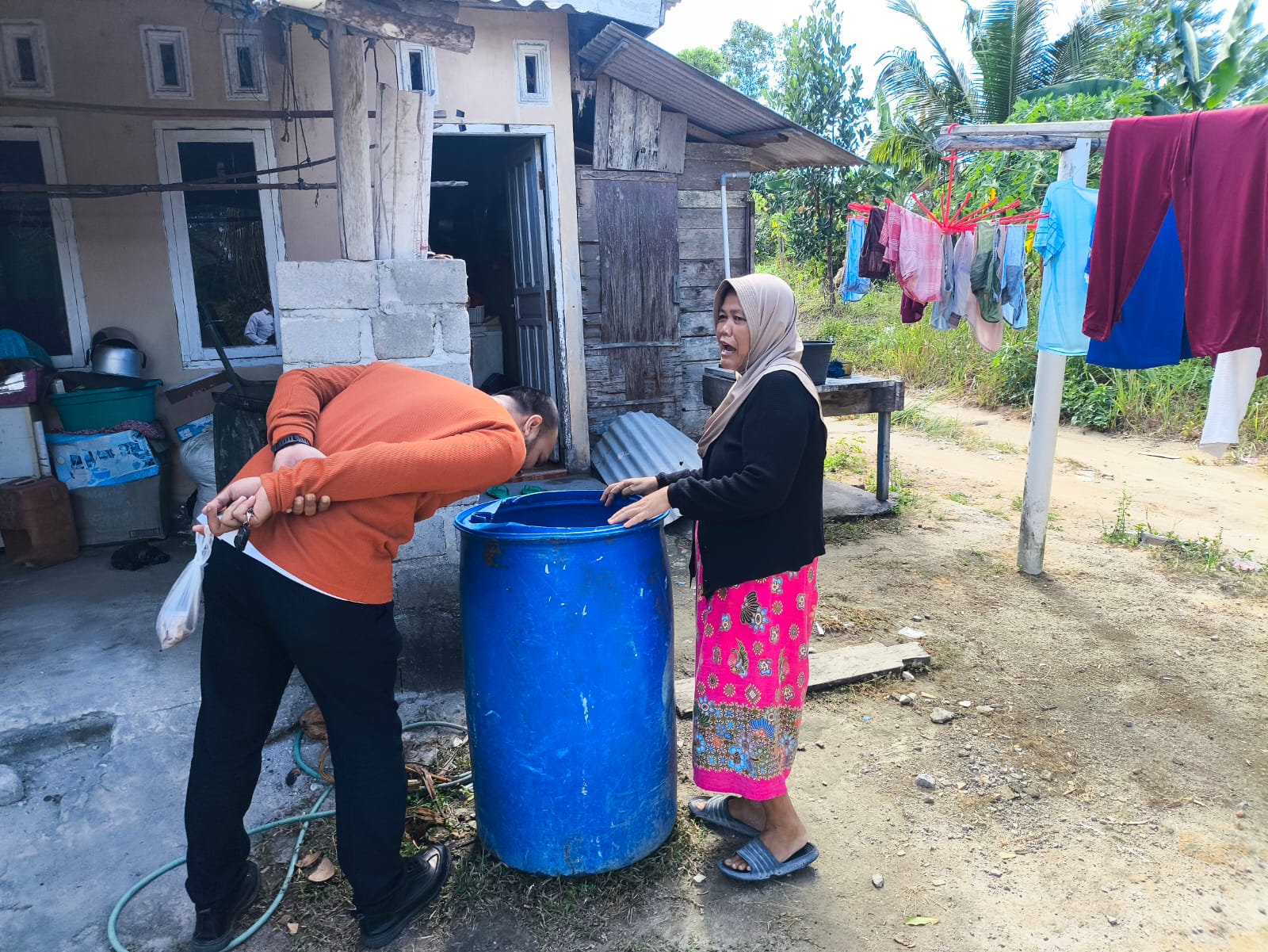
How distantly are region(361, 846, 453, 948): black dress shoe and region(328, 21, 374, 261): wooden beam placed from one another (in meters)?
2.12

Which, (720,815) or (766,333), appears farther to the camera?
(720,815)

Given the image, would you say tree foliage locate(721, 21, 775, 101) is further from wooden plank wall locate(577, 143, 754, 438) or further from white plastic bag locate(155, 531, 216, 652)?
white plastic bag locate(155, 531, 216, 652)

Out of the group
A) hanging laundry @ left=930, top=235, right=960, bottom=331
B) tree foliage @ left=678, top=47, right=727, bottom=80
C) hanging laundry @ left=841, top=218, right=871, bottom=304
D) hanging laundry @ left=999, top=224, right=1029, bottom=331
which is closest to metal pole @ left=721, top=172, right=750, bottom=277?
hanging laundry @ left=841, top=218, right=871, bottom=304

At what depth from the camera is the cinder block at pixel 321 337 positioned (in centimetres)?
302

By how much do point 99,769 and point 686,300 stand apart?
203 inches

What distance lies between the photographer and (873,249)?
6.47 metres

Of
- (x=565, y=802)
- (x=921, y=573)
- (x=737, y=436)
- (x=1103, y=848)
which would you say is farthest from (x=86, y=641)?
(x=921, y=573)

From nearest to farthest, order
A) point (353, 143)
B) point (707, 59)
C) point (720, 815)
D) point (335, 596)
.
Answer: point (335, 596) < point (720, 815) < point (353, 143) < point (707, 59)

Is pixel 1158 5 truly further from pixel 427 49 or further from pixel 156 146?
pixel 156 146

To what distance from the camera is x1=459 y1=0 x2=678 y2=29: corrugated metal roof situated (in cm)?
527

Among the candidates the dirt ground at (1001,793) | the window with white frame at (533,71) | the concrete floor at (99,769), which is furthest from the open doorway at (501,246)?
the concrete floor at (99,769)

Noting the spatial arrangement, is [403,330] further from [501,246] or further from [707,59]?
[707,59]

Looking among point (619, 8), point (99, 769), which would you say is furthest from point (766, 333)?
point (619, 8)

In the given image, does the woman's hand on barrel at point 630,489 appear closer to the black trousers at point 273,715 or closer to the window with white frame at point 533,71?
the black trousers at point 273,715
